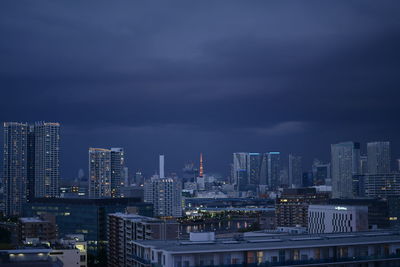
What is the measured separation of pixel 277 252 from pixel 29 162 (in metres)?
70.2

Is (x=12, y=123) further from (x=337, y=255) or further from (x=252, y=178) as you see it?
(x=252, y=178)

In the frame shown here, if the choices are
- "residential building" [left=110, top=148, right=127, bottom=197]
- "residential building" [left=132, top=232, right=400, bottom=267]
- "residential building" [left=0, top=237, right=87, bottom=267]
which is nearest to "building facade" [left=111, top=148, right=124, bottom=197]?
"residential building" [left=110, top=148, right=127, bottom=197]

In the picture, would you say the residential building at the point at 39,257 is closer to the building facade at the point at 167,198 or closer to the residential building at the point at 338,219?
the residential building at the point at 338,219

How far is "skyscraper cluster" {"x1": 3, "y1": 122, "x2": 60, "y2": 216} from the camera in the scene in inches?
2886

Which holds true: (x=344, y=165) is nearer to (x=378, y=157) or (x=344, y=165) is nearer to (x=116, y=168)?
(x=378, y=157)

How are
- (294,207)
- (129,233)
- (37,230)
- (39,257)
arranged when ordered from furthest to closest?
(294,207) → (37,230) → (129,233) → (39,257)

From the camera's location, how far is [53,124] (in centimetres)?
8344

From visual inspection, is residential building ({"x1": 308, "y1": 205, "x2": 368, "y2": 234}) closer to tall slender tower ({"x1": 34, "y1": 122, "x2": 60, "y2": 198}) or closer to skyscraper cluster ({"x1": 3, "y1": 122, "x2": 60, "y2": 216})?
skyscraper cluster ({"x1": 3, "y1": 122, "x2": 60, "y2": 216})

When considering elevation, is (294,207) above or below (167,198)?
below

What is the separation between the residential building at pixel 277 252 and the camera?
12.4 metres

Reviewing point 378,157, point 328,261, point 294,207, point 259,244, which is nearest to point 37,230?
point 259,244

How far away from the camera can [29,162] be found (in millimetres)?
78438

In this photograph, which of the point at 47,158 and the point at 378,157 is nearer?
the point at 47,158

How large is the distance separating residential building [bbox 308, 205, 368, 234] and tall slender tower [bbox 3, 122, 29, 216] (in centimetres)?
3912
